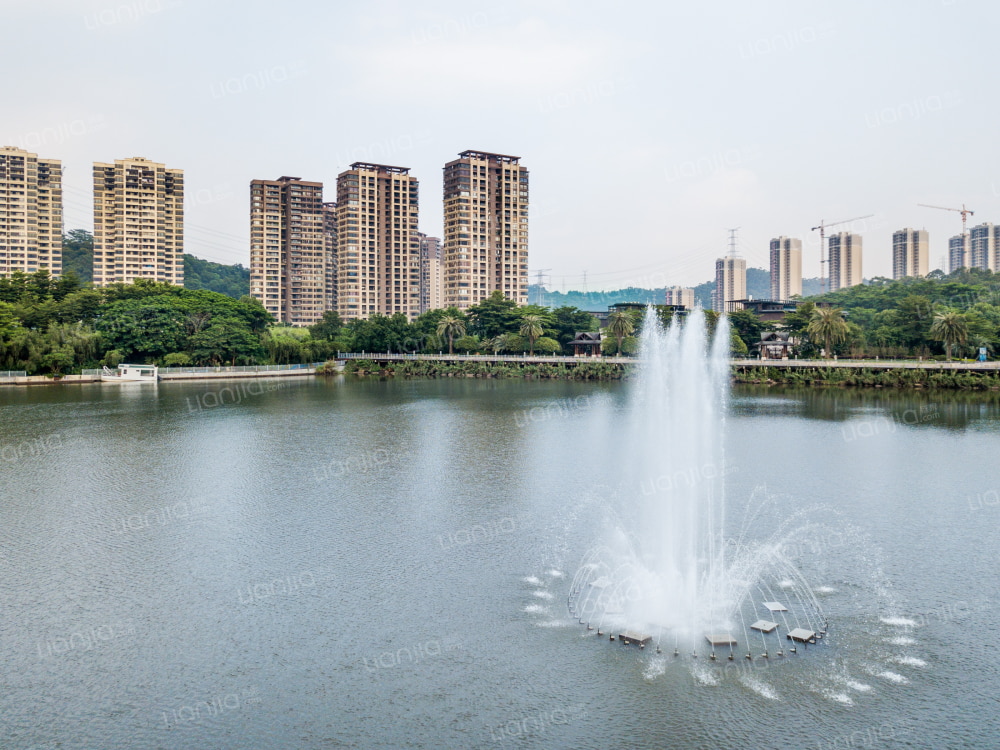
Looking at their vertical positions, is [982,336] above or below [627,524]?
above

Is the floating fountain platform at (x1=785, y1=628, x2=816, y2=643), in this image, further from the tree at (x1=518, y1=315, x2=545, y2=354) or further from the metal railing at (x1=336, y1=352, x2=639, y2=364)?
the tree at (x1=518, y1=315, x2=545, y2=354)

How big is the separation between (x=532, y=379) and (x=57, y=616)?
6833 cm

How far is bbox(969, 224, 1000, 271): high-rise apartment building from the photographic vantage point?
185625 millimetres

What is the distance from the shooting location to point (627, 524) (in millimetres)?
22031

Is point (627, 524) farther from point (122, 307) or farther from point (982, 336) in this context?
point (122, 307)

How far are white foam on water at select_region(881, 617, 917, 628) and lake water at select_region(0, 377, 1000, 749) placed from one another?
0.21 feet

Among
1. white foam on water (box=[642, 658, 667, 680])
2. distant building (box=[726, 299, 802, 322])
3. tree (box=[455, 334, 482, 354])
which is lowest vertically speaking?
white foam on water (box=[642, 658, 667, 680])

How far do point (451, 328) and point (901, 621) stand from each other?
84484mm

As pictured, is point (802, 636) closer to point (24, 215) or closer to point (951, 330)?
point (951, 330)

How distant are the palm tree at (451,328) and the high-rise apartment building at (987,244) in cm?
15206

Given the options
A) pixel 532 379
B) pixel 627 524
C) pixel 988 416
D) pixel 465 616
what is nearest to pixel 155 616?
pixel 465 616

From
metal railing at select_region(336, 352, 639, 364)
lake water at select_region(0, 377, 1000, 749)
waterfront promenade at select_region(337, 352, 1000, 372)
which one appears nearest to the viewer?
lake water at select_region(0, 377, 1000, 749)

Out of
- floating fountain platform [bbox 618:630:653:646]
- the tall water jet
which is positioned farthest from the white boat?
floating fountain platform [bbox 618:630:653:646]

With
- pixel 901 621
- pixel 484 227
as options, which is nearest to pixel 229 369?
pixel 484 227
